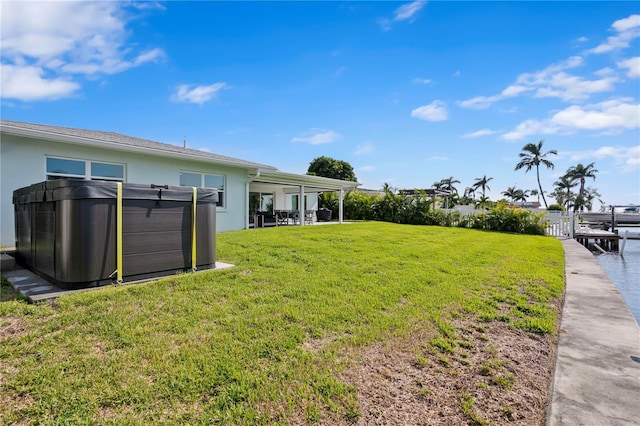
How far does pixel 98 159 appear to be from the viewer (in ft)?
30.6

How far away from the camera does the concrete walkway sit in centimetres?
227

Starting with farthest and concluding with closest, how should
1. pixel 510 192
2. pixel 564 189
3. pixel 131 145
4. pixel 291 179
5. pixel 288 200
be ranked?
pixel 510 192
pixel 564 189
pixel 288 200
pixel 291 179
pixel 131 145

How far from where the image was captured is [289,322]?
354cm

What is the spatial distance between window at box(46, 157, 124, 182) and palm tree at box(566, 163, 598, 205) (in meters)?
67.7

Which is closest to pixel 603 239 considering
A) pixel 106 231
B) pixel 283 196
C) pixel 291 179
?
pixel 291 179

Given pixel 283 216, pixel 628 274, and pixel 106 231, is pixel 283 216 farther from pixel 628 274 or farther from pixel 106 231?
pixel 628 274

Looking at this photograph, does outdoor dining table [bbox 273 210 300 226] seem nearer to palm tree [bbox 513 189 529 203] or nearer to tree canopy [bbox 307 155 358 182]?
tree canopy [bbox 307 155 358 182]

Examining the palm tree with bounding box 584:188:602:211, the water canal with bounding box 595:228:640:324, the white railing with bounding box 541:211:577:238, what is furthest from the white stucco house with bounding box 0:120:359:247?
the palm tree with bounding box 584:188:602:211

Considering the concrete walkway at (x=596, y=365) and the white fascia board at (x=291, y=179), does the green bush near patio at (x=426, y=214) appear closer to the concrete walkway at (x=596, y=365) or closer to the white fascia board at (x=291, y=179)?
the white fascia board at (x=291, y=179)

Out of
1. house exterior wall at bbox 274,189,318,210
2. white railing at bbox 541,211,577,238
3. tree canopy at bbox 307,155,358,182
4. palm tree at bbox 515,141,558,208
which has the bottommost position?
white railing at bbox 541,211,577,238

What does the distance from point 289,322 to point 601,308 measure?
495 cm

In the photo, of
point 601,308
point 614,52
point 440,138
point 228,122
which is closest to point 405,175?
point 440,138

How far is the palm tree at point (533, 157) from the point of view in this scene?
1693 inches

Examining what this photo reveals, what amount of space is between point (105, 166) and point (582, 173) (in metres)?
68.3
